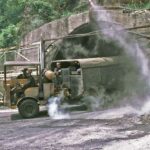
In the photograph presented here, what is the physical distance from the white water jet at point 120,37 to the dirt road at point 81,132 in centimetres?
237

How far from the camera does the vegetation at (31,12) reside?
26311 mm

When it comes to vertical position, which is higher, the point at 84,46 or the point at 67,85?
the point at 84,46

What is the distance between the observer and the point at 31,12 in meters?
32.0

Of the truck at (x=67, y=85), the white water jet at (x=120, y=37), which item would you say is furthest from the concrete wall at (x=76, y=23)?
the truck at (x=67, y=85)

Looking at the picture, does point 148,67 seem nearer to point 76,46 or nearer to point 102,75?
point 102,75

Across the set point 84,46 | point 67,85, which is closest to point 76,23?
point 84,46

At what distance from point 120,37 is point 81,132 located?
7261 mm

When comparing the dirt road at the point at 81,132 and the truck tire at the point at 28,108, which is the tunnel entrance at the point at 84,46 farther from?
the dirt road at the point at 81,132

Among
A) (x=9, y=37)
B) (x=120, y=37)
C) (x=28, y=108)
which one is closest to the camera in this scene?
(x=28, y=108)

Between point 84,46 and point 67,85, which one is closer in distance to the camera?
point 67,85

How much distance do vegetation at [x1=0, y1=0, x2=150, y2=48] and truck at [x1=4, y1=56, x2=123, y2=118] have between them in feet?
14.3

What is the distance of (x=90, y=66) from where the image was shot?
709 inches

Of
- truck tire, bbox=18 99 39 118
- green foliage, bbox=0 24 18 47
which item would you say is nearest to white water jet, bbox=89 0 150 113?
truck tire, bbox=18 99 39 118

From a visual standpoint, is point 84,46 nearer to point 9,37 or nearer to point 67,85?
point 67,85
